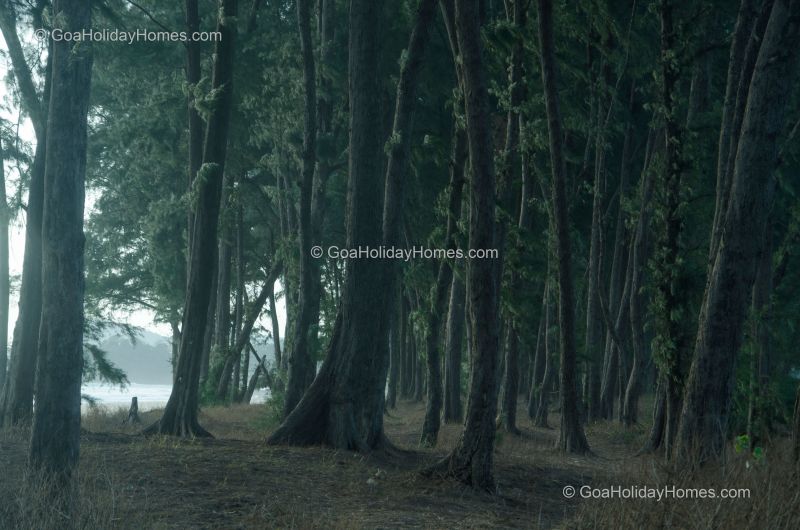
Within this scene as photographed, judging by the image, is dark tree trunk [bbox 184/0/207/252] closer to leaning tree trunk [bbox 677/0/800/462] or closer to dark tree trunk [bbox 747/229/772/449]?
leaning tree trunk [bbox 677/0/800/462]

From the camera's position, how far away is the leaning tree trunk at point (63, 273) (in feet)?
29.0

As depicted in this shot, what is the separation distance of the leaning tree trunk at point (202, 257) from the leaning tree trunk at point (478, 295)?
6033 mm

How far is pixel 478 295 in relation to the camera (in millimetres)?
11289

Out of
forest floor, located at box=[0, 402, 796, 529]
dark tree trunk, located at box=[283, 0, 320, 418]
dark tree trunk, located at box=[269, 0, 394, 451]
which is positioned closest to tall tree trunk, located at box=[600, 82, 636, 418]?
dark tree trunk, located at box=[283, 0, 320, 418]

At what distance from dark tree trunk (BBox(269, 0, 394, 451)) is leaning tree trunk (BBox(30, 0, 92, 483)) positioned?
4.89 meters

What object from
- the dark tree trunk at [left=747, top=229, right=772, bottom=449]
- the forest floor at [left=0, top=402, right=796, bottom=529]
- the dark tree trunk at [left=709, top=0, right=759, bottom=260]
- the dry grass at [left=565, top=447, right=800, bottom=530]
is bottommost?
the forest floor at [left=0, top=402, right=796, bottom=529]

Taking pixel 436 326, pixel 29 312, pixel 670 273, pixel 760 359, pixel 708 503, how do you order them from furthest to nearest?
pixel 436 326 < pixel 760 359 < pixel 29 312 < pixel 670 273 < pixel 708 503

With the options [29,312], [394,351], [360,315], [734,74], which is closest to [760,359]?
[734,74]

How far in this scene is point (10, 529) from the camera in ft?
23.1

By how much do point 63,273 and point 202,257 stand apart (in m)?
6.97

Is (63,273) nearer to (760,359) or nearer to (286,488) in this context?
(286,488)

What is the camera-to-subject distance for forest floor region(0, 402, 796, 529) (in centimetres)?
807

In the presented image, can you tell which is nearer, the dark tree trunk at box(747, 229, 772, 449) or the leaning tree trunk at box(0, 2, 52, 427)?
the dark tree trunk at box(747, 229, 772, 449)

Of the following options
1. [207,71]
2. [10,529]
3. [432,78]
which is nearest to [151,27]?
[207,71]
